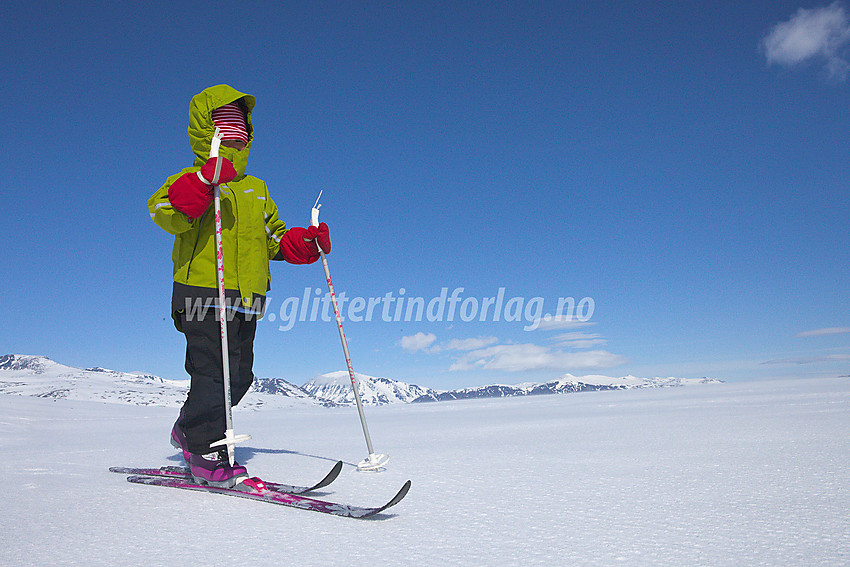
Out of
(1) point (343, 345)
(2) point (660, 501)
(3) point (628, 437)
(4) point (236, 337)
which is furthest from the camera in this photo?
(3) point (628, 437)

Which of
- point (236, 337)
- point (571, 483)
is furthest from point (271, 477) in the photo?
point (571, 483)

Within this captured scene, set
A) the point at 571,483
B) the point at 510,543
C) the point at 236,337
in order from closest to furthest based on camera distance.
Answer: the point at 510,543
the point at 571,483
the point at 236,337

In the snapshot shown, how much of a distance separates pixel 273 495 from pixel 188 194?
173 cm

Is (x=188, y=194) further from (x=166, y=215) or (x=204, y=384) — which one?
(x=204, y=384)

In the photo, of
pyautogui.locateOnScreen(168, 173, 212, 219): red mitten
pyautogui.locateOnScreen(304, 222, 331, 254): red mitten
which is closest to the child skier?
pyautogui.locateOnScreen(168, 173, 212, 219): red mitten

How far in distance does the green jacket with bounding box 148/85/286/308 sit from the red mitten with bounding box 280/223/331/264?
9.8 inches

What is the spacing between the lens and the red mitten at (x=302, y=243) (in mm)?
3662

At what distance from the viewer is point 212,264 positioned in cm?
312

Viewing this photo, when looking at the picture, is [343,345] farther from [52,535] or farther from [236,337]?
[52,535]

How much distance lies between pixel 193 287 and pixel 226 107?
1258mm

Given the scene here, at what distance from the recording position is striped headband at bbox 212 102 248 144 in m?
3.28

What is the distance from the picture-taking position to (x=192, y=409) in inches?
117

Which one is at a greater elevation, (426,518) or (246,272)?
(246,272)

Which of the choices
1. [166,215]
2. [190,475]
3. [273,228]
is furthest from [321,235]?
[190,475]
